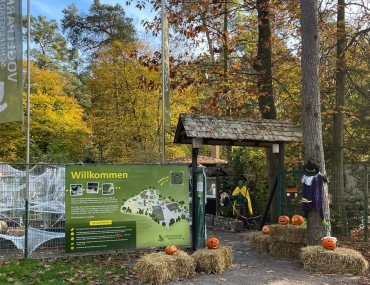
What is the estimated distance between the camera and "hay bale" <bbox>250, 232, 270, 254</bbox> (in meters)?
8.91

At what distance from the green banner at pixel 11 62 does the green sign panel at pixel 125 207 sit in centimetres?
198

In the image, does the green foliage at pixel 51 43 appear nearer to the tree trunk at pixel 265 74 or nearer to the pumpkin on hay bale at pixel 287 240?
the tree trunk at pixel 265 74

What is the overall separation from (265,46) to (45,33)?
108 ft

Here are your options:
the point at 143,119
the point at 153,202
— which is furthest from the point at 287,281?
the point at 143,119

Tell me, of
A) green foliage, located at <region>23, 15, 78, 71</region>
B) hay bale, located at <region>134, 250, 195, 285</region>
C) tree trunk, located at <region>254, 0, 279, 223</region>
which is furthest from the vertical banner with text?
green foliage, located at <region>23, 15, 78, 71</region>

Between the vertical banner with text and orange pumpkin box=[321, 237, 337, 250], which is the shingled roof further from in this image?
orange pumpkin box=[321, 237, 337, 250]

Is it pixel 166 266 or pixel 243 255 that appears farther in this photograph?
pixel 243 255

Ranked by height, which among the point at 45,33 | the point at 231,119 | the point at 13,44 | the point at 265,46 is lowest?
the point at 231,119

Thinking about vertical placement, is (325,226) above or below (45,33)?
below

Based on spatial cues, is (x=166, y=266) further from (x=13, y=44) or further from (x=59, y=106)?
(x=59, y=106)

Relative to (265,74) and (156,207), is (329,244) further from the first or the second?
(265,74)

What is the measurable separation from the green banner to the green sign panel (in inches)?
77.9

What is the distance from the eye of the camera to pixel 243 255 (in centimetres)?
886

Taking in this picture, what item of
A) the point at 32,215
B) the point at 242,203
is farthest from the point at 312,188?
the point at 32,215
